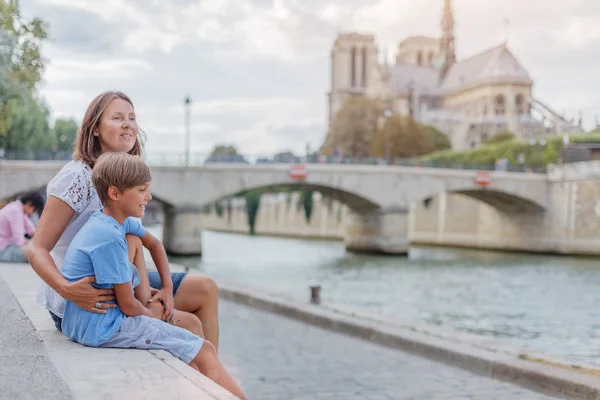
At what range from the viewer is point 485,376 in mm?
5523

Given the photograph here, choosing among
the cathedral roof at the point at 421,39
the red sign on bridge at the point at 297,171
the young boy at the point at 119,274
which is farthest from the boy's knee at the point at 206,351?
the cathedral roof at the point at 421,39

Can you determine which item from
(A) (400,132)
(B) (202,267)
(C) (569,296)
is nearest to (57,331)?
(C) (569,296)

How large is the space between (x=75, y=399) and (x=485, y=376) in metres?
3.57

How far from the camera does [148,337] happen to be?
3.48m

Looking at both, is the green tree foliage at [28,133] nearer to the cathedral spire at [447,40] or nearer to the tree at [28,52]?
the tree at [28,52]

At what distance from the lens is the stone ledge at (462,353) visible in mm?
4941

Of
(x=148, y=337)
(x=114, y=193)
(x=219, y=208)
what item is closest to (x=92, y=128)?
(x=114, y=193)

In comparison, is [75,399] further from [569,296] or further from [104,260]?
→ [569,296]

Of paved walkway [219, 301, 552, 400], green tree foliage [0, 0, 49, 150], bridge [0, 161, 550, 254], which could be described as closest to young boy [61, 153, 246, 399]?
paved walkway [219, 301, 552, 400]

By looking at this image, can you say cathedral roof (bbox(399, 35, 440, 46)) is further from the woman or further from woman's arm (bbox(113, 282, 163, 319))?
woman's arm (bbox(113, 282, 163, 319))

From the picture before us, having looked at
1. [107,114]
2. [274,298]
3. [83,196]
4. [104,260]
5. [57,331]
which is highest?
[107,114]

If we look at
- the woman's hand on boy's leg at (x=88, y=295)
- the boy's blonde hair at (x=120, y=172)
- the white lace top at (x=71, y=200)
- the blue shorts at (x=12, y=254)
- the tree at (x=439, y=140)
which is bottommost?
the blue shorts at (x=12, y=254)

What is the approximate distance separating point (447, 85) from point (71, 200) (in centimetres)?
9568

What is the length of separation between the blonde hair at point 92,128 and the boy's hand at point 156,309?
750 millimetres
